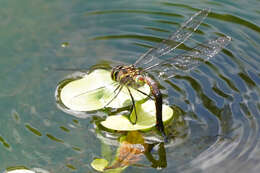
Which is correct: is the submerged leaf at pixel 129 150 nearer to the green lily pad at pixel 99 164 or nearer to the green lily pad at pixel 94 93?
the green lily pad at pixel 99 164

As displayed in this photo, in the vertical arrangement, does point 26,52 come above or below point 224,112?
above

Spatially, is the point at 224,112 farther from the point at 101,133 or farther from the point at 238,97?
the point at 101,133

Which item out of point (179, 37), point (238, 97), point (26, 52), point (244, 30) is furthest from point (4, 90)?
point (244, 30)

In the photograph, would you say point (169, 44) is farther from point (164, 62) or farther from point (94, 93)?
point (94, 93)

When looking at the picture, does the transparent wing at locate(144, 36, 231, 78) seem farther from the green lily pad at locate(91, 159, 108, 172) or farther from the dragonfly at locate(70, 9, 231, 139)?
the green lily pad at locate(91, 159, 108, 172)

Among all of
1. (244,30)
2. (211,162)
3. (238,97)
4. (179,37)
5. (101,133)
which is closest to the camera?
(211,162)

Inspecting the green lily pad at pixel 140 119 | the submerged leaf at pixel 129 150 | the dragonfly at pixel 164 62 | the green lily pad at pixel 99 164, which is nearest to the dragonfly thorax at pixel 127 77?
the dragonfly at pixel 164 62

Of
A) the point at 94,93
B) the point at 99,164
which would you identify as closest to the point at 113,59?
the point at 94,93
